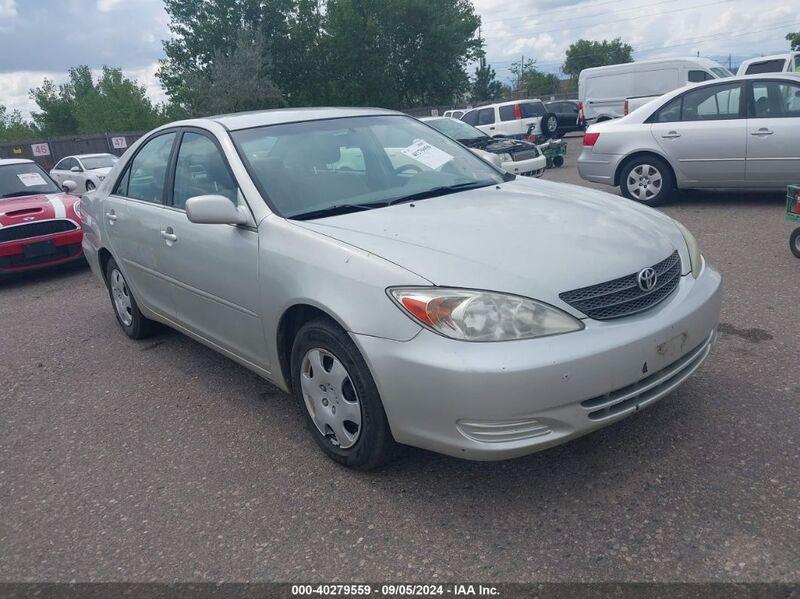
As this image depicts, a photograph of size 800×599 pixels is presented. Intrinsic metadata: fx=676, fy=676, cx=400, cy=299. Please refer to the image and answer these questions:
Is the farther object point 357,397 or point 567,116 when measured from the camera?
point 567,116

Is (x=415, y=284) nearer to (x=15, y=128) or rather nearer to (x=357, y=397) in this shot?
(x=357, y=397)

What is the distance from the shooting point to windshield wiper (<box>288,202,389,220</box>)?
3.26 meters

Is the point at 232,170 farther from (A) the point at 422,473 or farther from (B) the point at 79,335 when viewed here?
(B) the point at 79,335

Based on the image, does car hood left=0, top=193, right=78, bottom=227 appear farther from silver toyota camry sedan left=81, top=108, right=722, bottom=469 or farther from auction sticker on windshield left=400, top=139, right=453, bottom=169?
auction sticker on windshield left=400, top=139, right=453, bottom=169

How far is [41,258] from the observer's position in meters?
7.91

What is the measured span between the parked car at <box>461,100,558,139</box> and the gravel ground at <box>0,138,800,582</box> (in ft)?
51.8

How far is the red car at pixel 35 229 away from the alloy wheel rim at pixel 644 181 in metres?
6.77

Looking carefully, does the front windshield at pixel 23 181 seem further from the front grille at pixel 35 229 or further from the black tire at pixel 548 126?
the black tire at pixel 548 126

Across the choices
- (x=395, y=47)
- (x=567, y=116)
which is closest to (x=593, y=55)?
(x=395, y=47)

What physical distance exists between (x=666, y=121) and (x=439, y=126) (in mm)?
5109

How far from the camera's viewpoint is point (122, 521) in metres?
2.89

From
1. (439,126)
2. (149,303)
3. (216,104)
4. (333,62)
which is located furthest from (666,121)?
(333,62)

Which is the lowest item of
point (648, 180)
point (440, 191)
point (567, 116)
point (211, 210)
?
point (648, 180)

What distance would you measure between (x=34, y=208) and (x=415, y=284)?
7.04m
